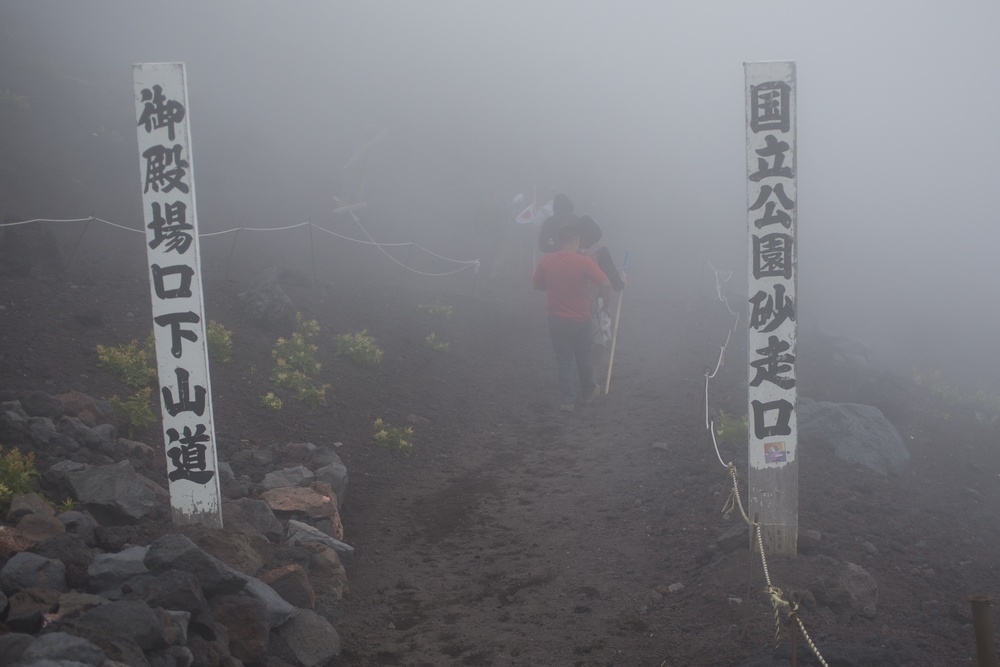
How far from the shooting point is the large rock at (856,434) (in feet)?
28.4

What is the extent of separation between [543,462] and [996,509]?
4.63 m

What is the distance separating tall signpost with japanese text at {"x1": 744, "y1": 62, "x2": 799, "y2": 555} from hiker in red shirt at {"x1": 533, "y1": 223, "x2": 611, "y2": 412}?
5370 millimetres

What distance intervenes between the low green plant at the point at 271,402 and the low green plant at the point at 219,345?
94 centimetres

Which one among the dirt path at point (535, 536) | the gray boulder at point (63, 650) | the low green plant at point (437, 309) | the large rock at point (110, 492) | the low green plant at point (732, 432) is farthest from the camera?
the low green plant at point (437, 309)

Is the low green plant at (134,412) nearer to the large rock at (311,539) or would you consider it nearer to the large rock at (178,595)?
the large rock at (311,539)

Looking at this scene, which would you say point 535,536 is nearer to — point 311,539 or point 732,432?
point 311,539

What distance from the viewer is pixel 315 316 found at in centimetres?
1246

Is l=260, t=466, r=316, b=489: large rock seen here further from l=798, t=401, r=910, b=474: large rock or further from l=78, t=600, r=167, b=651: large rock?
l=798, t=401, r=910, b=474: large rock

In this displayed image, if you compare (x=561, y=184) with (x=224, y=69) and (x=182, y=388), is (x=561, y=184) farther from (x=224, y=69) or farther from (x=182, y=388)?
(x=182, y=388)

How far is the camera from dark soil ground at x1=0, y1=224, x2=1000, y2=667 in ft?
16.4

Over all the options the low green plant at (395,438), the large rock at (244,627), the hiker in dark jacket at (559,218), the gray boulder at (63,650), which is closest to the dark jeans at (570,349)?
the low green plant at (395,438)

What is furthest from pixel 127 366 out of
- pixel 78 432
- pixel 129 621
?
pixel 129 621

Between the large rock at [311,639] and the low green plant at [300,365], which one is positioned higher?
the low green plant at [300,365]

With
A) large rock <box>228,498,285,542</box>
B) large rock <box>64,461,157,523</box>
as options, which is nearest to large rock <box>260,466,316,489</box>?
large rock <box>228,498,285,542</box>
